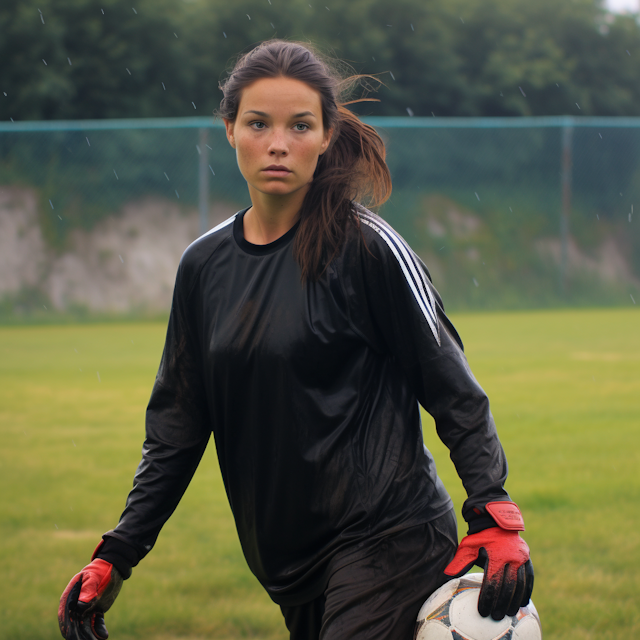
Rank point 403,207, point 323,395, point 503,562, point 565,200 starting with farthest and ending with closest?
1. point 403,207
2. point 565,200
3. point 323,395
4. point 503,562

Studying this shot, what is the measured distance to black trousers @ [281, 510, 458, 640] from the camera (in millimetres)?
2121

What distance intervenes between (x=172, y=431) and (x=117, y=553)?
1.14ft

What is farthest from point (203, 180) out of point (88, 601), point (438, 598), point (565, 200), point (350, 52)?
point (438, 598)

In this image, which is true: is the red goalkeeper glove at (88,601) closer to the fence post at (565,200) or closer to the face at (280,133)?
the face at (280,133)

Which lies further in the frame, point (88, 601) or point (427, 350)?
point (88, 601)

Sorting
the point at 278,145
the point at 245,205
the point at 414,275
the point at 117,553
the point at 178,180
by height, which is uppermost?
the point at 278,145

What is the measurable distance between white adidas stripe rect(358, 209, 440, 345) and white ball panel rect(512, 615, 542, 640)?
683 mm

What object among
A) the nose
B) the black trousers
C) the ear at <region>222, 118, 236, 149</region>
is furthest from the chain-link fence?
the black trousers

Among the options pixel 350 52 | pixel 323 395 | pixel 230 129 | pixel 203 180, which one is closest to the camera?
pixel 323 395

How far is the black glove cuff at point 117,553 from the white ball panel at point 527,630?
3.29 feet

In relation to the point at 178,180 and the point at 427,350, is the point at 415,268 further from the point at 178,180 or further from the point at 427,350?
the point at 178,180

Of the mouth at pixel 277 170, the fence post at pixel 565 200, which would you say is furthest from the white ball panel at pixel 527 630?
the fence post at pixel 565 200

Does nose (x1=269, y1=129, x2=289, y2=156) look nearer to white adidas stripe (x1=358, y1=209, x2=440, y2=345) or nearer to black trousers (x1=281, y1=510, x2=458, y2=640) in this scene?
white adidas stripe (x1=358, y1=209, x2=440, y2=345)

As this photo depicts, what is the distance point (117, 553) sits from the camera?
2.40 meters
